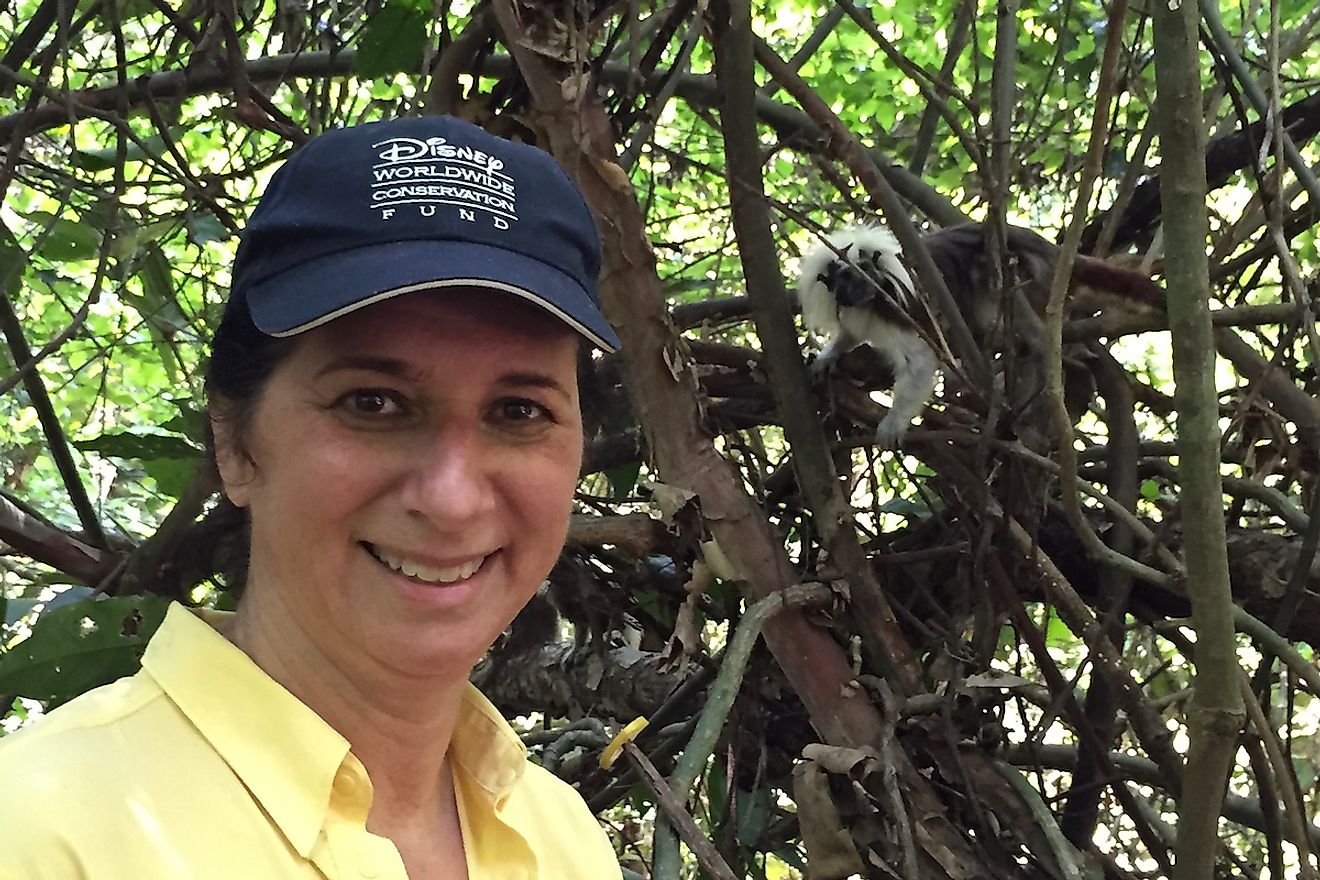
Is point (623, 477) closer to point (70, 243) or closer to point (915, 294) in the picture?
point (915, 294)

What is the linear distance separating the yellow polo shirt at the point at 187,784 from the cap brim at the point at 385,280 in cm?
28

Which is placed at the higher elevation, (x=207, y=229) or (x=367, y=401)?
(x=207, y=229)

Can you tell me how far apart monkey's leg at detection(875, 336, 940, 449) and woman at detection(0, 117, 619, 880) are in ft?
2.45

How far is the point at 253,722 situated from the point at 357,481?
0.69 ft

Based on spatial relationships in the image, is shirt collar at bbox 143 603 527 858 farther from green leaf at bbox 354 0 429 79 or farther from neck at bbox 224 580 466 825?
green leaf at bbox 354 0 429 79

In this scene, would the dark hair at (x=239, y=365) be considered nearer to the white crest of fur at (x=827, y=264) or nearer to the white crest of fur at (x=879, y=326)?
the white crest of fur at (x=879, y=326)

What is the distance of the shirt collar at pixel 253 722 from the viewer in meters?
0.88

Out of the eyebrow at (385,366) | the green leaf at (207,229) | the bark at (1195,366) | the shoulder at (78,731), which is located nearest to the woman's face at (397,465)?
the eyebrow at (385,366)

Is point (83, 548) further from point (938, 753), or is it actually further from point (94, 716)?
point (938, 753)

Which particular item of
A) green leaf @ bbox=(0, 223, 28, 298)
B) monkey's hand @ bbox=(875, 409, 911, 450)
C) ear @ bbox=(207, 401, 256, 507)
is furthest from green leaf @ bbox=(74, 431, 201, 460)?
monkey's hand @ bbox=(875, 409, 911, 450)

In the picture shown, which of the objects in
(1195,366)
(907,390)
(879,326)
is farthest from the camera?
(879,326)

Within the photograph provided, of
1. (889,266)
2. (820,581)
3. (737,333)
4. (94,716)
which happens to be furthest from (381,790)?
(889,266)

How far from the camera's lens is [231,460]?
1009 millimetres

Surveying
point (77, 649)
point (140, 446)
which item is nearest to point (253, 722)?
point (77, 649)
